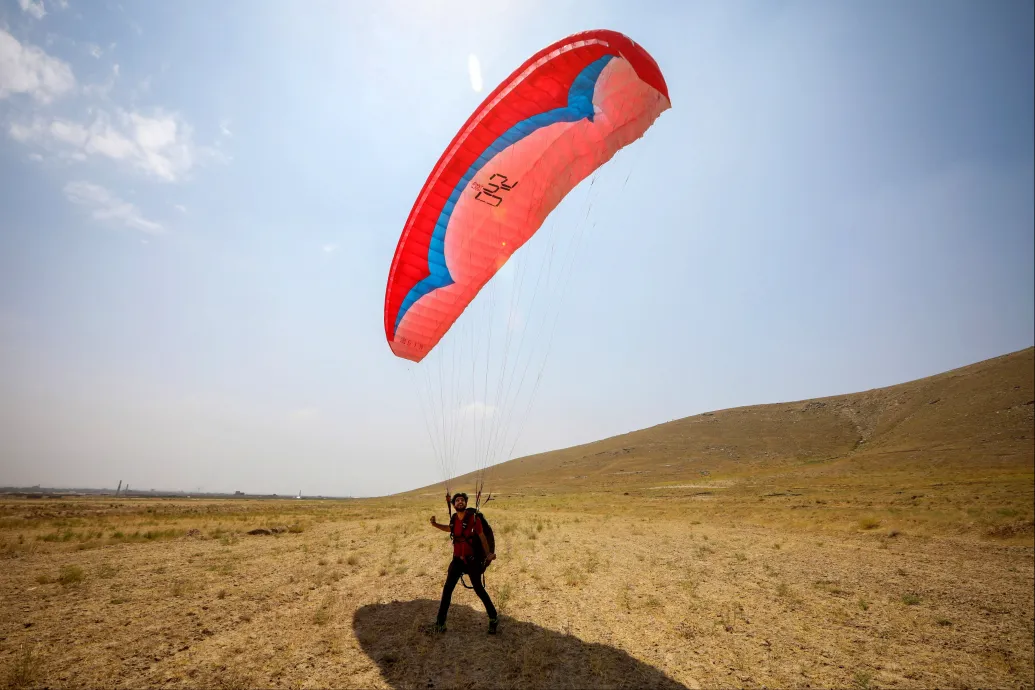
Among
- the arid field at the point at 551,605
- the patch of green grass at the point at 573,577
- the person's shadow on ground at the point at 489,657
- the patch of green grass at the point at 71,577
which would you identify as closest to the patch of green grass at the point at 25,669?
the arid field at the point at 551,605

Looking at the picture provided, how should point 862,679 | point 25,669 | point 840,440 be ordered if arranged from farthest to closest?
point 840,440, point 862,679, point 25,669

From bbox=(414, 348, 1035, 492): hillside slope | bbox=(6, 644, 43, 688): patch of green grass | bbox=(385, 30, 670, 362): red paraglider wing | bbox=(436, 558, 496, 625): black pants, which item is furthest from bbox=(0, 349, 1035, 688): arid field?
bbox=(414, 348, 1035, 492): hillside slope

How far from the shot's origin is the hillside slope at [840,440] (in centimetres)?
4200

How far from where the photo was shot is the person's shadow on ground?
5.12m

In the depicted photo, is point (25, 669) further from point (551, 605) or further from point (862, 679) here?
point (862, 679)

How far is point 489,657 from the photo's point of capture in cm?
568

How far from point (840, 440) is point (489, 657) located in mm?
75159

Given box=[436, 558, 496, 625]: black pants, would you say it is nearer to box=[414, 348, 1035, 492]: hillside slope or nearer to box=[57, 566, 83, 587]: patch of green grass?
box=[57, 566, 83, 587]: patch of green grass

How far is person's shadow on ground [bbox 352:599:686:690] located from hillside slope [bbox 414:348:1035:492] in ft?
139

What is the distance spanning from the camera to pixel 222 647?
5785mm

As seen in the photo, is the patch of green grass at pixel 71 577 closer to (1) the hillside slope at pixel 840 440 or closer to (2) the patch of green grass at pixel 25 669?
(2) the patch of green grass at pixel 25 669

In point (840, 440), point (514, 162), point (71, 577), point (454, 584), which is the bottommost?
point (71, 577)

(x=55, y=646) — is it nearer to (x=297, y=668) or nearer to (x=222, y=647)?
(x=222, y=647)

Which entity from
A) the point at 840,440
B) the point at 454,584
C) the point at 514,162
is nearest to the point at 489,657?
the point at 454,584
